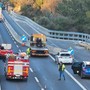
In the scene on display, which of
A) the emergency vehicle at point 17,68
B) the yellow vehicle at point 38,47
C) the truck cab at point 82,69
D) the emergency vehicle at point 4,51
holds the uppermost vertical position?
the emergency vehicle at point 17,68

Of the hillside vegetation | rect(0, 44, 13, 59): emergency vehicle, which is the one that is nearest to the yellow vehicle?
rect(0, 44, 13, 59): emergency vehicle

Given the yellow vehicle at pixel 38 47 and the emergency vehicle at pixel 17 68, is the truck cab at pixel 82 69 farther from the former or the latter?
the yellow vehicle at pixel 38 47

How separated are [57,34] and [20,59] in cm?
4630

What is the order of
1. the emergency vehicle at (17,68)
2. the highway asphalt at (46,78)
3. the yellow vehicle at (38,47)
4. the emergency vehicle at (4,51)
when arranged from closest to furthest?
1. the highway asphalt at (46,78)
2. the emergency vehicle at (17,68)
3. the emergency vehicle at (4,51)
4. the yellow vehicle at (38,47)

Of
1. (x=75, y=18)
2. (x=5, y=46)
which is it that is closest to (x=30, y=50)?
(x=5, y=46)

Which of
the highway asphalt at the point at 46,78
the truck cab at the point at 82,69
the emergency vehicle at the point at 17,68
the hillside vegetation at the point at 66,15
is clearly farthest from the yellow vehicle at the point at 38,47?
the hillside vegetation at the point at 66,15

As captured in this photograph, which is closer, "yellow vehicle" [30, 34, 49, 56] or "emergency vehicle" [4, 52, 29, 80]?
"emergency vehicle" [4, 52, 29, 80]

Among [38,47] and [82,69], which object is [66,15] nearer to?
[38,47]

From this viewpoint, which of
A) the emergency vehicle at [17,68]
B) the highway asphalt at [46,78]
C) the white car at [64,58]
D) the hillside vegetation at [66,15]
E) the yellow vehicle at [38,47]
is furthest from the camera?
the hillside vegetation at [66,15]

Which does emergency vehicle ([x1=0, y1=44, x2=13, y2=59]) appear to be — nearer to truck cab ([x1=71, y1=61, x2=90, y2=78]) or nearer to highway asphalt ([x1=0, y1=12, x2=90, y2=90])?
highway asphalt ([x1=0, y1=12, x2=90, y2=90])

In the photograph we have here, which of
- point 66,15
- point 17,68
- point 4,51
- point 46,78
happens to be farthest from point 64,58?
point 66,15

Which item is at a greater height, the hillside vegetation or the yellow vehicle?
the yellow vehicle

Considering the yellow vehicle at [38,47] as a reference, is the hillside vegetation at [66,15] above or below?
below

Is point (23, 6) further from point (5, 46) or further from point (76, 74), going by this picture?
point (76, 74)
